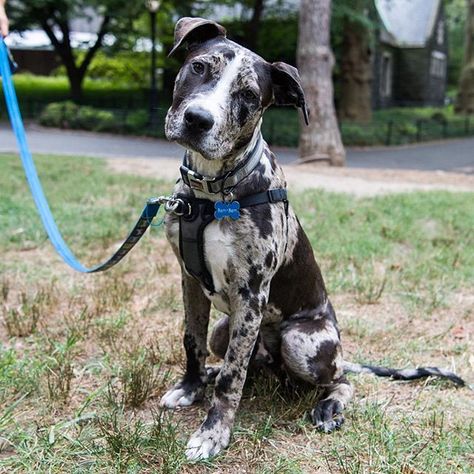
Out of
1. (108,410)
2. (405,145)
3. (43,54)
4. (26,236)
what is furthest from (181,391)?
(43,54)

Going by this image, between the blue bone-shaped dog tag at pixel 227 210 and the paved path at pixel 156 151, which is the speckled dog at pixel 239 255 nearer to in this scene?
the blue bone-shaped dog tag at pixel 227 210

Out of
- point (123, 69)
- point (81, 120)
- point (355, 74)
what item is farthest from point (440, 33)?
point (81, 120)

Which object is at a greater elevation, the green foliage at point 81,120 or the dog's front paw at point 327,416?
the green foliage at point 81,120

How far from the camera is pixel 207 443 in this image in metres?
2.95

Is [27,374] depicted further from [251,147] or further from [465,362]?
[465,362]

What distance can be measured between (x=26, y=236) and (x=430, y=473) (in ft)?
16.4

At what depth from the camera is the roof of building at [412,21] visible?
4022 centimetres

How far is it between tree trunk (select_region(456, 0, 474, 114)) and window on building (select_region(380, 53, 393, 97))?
13.8ft

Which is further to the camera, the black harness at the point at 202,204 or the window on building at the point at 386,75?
the window on building at the point at 386,75

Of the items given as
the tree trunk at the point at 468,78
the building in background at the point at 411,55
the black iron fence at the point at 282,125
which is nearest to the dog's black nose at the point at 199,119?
the black iron fence at the point at 282,125

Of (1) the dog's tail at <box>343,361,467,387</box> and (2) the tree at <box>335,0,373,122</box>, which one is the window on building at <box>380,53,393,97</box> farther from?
(1) the dog's tail at <box>343,361,467,387</box>

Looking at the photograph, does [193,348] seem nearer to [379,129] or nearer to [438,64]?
[379,129]

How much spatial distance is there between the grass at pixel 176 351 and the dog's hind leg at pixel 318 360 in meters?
0.08

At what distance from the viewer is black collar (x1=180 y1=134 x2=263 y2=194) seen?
9.89 feet
